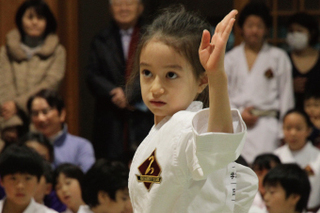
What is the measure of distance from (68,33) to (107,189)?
105 inches

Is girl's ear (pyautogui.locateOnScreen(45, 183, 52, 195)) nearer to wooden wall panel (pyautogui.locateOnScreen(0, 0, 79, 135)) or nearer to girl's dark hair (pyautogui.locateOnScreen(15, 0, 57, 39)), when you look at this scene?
girl's dark hair (pyautogui.locateOnScreen(15, 0, 57, 39))

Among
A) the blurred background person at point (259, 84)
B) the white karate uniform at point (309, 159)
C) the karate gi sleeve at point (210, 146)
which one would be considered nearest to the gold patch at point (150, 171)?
the karate gi sleeve at point (210, 146)

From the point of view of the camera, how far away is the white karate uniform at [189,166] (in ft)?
5.61

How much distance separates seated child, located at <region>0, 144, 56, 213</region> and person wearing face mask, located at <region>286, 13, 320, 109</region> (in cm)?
270

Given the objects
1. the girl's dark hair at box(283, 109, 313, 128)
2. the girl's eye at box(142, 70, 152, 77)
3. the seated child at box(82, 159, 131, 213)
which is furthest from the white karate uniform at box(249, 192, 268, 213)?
the girl's eye at box(142, 70, 152, 77)

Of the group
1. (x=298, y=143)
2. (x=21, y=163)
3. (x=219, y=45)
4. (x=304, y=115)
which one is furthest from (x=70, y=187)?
(x=219, y=45)

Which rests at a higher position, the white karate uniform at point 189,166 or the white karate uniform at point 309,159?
the white karate uniform at point 189,166

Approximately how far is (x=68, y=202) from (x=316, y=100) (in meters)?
2.37

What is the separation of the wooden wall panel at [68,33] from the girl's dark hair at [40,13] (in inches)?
22.0

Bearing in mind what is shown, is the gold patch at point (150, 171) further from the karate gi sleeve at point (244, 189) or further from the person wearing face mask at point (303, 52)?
the person wearing face mask at point (303, 52)

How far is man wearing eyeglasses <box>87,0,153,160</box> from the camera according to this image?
17.2ft

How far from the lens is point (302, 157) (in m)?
4.88

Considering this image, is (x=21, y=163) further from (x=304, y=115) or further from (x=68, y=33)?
(x=68, y=33)

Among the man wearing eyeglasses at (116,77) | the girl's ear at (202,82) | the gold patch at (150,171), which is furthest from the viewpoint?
the man wearing eyeglasses at (116,77)
